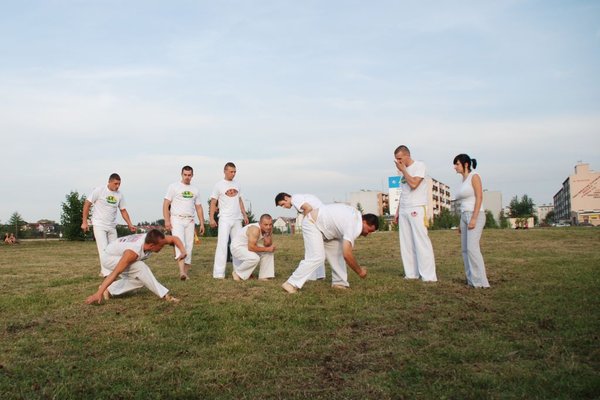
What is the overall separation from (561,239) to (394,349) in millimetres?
18464

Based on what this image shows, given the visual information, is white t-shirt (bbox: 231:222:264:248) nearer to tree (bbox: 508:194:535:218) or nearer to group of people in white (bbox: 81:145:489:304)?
group of people in white (bbox: 81:145:489:304)

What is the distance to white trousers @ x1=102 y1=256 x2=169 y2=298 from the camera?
7262mm

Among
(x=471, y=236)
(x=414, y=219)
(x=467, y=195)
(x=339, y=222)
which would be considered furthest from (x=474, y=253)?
(x=339, y=222)

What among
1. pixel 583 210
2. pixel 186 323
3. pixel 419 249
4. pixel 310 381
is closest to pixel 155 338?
pixel 186 323

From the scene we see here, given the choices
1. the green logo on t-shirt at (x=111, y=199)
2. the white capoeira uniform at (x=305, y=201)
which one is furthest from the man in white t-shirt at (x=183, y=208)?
the white capoeira uniform at (x=305, y=201)

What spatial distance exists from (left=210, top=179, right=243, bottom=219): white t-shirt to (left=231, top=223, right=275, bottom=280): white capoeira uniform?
66cm

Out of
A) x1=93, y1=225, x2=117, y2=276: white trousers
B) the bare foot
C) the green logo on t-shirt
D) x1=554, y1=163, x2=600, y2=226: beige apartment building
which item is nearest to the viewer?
the bare foot

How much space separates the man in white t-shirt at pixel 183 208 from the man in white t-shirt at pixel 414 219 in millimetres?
4257

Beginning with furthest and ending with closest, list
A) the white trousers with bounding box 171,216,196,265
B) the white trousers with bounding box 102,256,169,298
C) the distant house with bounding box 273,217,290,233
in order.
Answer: the distant house with bounding box 273,217,290,233 → the white trousers with bounding box 171,216,196,265 → the white trousers with bounding box 102,256,169,298

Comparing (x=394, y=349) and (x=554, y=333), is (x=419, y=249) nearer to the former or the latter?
(x=554, y=333)

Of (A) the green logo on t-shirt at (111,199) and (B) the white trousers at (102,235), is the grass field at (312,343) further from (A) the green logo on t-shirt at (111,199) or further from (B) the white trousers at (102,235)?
(A) the green logo on t-shirt at (111,199)

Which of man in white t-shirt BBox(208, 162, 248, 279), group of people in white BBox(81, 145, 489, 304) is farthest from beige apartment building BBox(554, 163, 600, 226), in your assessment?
man in white t-shirt BBox(208, 162, 248, 279)

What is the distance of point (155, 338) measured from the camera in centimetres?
508

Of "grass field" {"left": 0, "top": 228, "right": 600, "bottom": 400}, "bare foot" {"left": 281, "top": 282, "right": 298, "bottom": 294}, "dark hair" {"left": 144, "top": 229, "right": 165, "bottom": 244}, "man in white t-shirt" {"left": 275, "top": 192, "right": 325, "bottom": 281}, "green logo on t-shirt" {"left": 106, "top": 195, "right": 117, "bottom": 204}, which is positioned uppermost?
"green logo on t-shirt" {"left": 106, "top": 195, "right": 117, "bottom": 204}
